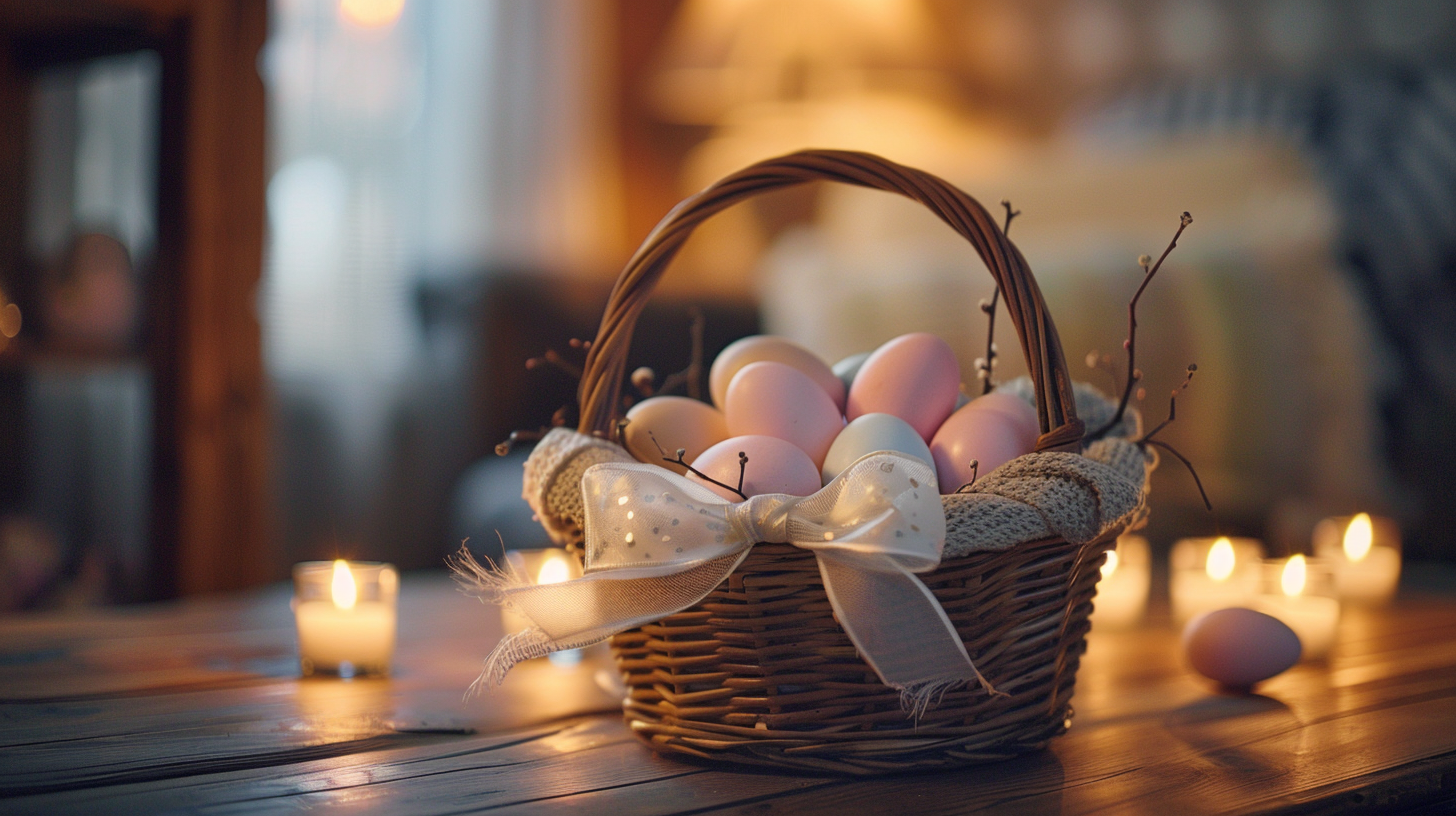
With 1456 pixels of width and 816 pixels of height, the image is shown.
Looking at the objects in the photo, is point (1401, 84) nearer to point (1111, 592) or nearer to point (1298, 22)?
point (1298, 22)

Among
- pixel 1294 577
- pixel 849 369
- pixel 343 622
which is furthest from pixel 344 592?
pixel 1294 577

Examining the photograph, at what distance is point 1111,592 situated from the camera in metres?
1.16

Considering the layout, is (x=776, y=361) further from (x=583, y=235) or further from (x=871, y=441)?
(x=583, y=235)

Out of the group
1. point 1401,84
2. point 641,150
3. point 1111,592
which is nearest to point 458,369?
point 641,150

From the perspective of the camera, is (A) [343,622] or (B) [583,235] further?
(B) [583,235]

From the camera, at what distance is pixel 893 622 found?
1.80 ft

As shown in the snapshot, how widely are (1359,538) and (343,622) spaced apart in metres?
1.16

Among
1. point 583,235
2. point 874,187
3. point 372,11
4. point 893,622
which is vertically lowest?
point 893,622

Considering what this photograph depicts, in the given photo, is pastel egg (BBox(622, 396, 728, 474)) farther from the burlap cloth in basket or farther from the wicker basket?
the wicker basket

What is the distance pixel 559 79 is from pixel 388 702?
2.52 metres

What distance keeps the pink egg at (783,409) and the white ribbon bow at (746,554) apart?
0.35 ft

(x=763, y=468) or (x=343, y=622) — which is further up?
(x=763, y=468)

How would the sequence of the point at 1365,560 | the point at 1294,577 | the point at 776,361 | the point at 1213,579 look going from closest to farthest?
the point at 776,361
the point at 1294,577
the point at 1213,579
the point at 1365,560

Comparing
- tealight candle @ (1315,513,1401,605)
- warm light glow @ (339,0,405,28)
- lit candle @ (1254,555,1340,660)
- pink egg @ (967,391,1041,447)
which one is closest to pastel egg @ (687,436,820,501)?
pink egg @ (967,391,1041,447)
